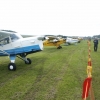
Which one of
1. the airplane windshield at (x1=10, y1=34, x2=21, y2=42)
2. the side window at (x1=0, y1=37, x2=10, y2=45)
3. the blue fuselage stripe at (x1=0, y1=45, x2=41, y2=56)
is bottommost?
the blue fuselage stripe at (x1=0, y1=45, x2=41, y2=56)

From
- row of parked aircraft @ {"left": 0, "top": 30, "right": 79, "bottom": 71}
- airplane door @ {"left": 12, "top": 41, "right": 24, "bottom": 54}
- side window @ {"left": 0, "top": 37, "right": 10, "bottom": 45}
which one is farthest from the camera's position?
side window @ {"left": 0, "top": 37, "right": 10, "bottom": 45}

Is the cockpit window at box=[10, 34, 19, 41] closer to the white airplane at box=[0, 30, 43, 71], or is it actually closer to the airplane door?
the white airplane at box=[0, 30, 43, 71]

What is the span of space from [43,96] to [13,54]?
17.6ft

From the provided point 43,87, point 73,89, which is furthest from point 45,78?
point 73,89

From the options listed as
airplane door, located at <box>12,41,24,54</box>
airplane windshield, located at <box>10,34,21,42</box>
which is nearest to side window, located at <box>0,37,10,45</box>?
airplane windshield, located at <box>10,34,21,42</box>

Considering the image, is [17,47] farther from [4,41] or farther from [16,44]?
[4,41]

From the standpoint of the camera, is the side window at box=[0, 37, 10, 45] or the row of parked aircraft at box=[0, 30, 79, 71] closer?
the row of parked aircraft at box=[0, 30, 79, 71]

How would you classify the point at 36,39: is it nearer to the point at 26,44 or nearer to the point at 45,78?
the point at 26,44

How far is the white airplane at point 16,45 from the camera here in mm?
10812

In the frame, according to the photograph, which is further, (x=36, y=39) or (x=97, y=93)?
(x=36, y=39)

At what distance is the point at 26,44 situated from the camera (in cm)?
1088

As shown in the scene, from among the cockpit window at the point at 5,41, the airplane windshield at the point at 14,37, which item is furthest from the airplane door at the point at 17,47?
the cockpit window at the point at 5,41

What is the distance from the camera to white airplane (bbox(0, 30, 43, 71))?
10.8 metres

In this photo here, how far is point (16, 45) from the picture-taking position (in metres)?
11.0
